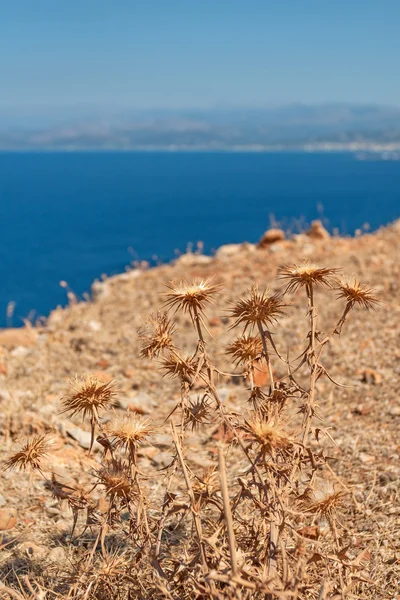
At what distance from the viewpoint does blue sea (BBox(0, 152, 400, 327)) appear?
34125mm

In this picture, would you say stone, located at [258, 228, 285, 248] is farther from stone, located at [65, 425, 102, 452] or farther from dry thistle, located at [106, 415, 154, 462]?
dry thistle, located at [106, 415, 154, 462]

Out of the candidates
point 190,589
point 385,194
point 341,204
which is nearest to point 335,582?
point 190,589

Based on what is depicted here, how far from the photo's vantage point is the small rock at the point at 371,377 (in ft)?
16.3

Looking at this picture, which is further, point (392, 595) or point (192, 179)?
point (192, 179)

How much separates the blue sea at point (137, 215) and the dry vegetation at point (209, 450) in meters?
7.51

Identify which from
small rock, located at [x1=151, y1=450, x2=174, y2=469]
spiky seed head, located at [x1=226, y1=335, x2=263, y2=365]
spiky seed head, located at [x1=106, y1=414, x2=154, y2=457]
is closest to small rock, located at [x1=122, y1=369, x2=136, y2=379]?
small rock, located at [x1=151, y1=450, x2=174, y2=469]

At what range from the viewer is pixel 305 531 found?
2.16m

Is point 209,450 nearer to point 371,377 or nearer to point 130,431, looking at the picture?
point 371,377

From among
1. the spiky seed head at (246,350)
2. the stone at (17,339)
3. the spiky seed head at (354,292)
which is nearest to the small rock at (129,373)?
the stone at (17,339)

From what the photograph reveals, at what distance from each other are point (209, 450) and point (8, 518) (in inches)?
51.8

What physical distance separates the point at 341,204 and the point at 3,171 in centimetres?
7655

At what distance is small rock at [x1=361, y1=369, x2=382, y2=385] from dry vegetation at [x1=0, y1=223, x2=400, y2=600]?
0.08ft

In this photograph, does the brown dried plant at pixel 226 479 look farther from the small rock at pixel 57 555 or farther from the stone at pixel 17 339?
the stone at pixel 17 339

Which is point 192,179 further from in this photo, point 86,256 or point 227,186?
point 86,256
